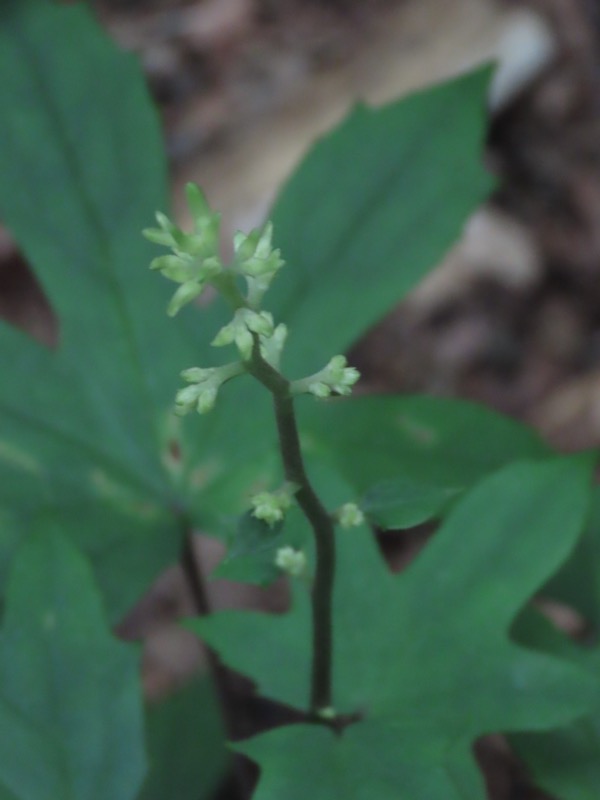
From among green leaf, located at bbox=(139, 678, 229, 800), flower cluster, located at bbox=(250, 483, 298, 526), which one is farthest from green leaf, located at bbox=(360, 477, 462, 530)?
green leaf, located at bbox=(139, 678, 229, 800)

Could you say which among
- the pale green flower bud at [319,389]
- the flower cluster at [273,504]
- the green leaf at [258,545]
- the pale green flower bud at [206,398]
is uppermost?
the pale green flower bud at [206,398]

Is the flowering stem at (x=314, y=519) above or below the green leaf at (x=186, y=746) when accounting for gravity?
above

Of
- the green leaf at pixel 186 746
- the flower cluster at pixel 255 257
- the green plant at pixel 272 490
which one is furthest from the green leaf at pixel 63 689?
the flower cluster at pixel 255 257

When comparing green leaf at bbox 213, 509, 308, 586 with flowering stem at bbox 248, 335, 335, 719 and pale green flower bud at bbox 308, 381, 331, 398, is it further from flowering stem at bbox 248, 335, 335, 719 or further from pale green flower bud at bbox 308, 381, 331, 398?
pale green flower bud at bbox 308, 381, 331, 398

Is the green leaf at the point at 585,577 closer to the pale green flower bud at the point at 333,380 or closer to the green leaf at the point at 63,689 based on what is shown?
the green leaf at the point at 63,689

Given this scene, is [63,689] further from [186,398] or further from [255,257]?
[255,257]

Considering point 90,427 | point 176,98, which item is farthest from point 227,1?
point 90,427

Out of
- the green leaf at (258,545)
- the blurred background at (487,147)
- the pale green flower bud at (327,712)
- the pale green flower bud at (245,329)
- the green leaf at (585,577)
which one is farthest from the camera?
the blurred background at (487,147)

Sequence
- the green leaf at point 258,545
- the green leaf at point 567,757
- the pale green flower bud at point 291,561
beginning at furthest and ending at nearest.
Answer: the green leaf at point 567,757, the pale green flower bud at point 291,561, the green leaf at point 258,545

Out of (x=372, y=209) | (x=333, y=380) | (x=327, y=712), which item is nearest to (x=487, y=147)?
(x=372, y=209)
